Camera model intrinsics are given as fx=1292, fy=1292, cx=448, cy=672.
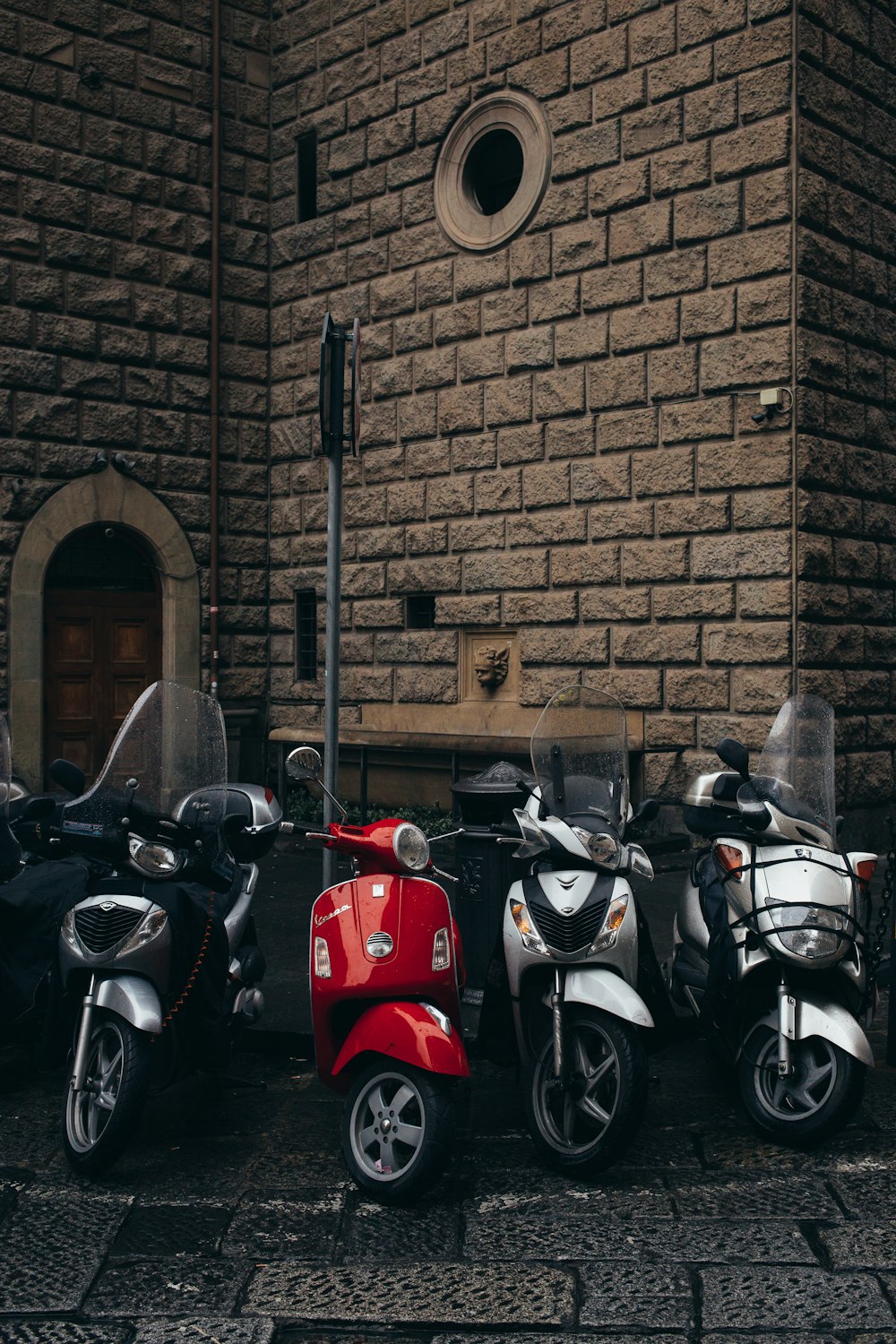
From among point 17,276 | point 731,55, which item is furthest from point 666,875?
point 17,276

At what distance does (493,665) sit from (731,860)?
6384mm

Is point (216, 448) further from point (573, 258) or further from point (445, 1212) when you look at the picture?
point (445, 1212)

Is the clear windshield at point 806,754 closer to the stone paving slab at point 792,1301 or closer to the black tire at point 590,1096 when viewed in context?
the black tire at point 590,1096

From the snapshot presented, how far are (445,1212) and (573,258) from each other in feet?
27.4

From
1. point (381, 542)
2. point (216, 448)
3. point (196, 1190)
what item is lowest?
point (196, 1190)

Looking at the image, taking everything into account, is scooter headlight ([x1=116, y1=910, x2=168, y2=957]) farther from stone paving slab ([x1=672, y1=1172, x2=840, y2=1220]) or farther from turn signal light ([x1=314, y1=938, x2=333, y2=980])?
stone paving slab ([x1=672, y1=1172, x2=840, y2=1220])

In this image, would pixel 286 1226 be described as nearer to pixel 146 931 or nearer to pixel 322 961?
pixel 322 961

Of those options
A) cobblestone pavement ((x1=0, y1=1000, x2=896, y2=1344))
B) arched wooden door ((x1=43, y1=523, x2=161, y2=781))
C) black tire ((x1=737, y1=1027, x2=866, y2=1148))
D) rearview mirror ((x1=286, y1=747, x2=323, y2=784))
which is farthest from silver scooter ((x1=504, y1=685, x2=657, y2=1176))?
arched wooden door ((x1=43, y1=523, x2=161, y2=781))

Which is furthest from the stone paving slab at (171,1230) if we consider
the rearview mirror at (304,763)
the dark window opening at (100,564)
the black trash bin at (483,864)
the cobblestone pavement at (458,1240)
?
the dark window opening at (100,564)

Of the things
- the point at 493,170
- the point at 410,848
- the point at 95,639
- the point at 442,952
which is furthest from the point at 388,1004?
the point at 493,170

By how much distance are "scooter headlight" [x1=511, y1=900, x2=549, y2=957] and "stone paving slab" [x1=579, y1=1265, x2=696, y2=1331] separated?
1.07 m

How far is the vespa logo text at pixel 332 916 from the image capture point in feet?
13.7

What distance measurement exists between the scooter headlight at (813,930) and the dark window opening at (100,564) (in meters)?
8.81

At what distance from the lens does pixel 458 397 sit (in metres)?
11.3
